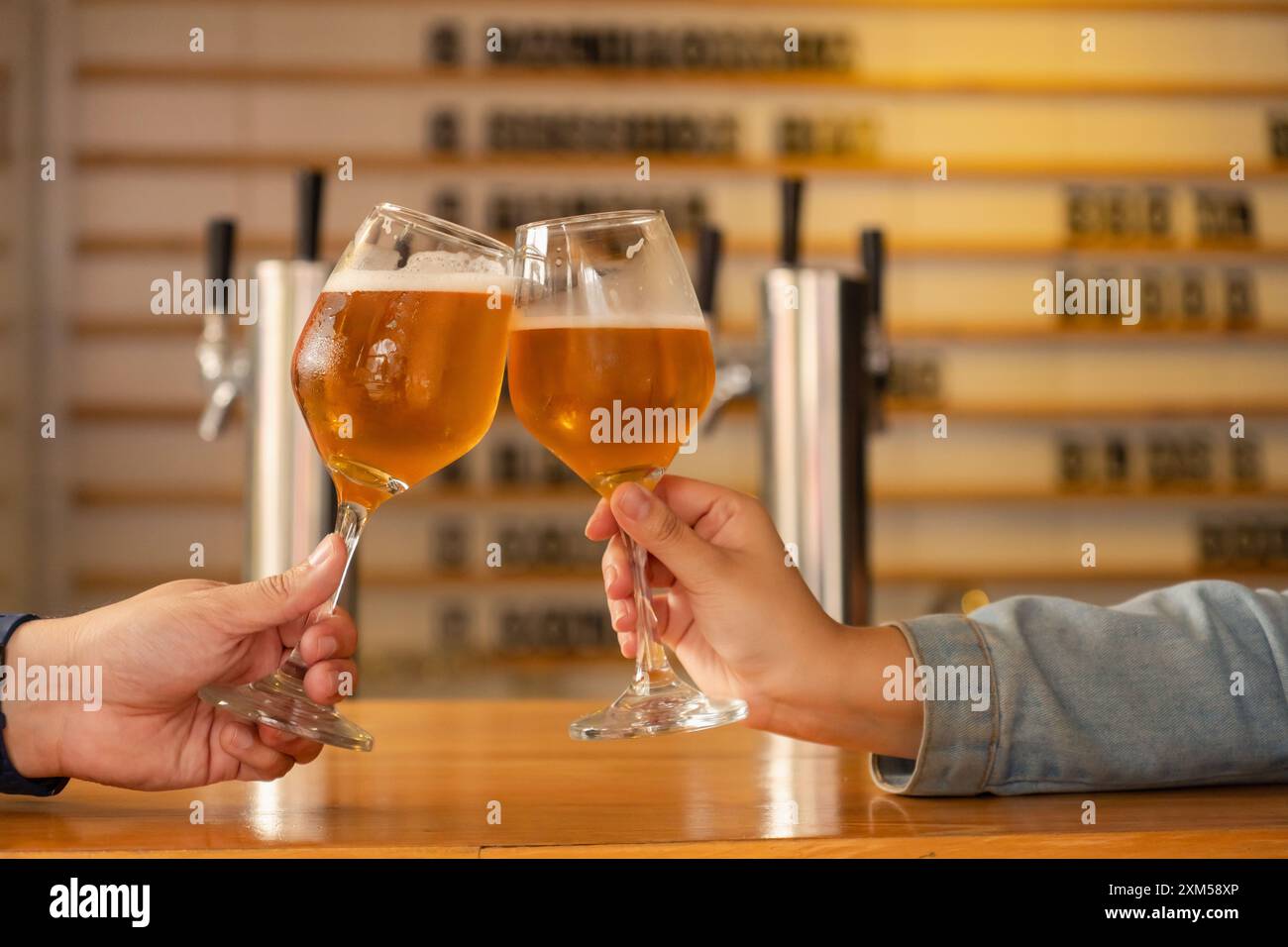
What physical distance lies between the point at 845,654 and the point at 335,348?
1.13 feet

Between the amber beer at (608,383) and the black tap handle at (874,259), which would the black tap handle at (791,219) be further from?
the amber beer at (608,383)

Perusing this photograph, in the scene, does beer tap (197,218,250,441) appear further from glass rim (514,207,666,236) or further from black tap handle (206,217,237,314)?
glass rim (514,207,666,236)

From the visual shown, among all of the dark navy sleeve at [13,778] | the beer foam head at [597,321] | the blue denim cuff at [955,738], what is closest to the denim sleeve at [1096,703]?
the blue denim cuff at [955,738]

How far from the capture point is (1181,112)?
4.05m

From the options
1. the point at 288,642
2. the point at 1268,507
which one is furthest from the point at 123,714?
the point at 1268,507

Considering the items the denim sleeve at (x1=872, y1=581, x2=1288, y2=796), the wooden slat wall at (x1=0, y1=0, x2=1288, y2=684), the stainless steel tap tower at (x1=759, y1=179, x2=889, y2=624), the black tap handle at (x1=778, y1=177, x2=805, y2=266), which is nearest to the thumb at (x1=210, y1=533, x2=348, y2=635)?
the denim sleeve at (x1=872, y1=581, x2=1288, y2=796)

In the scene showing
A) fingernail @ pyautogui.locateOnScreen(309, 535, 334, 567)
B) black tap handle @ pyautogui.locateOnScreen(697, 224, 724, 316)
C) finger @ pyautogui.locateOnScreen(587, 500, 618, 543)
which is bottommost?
fingernail @ pyautogui.locateOnScreen(309, 535, 334, 567)

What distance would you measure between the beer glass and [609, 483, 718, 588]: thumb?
0.11 metres

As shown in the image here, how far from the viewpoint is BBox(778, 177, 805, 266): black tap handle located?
4.90 ft

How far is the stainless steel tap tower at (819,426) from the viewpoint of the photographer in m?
1.36

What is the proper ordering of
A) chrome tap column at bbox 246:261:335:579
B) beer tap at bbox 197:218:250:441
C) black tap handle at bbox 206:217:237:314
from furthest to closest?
1. black tap handle at bbox 206:217:237:314
2. beer tap at bbox 197:218:250:441
3. chrome tap column at bbox 246:261:335:579

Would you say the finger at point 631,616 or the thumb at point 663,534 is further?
the finger at point 631,616

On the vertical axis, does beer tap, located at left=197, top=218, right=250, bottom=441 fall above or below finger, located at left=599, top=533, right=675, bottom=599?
above

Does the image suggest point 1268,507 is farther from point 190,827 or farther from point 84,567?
point 190,827
